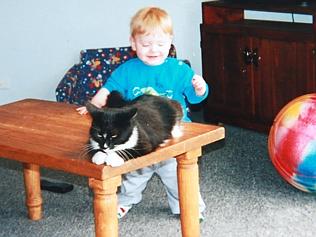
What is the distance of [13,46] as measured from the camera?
452cm

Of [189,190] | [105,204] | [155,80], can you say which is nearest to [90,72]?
[155,80]

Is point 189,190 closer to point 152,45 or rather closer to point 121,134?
point 121,134

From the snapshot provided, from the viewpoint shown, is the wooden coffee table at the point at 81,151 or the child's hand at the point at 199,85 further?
the child's hand at the point at 199,85

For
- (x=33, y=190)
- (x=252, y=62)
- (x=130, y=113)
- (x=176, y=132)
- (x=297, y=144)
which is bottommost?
(x=33, y=190)

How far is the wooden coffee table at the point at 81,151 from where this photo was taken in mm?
2097

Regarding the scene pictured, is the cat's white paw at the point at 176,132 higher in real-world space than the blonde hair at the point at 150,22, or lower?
lower

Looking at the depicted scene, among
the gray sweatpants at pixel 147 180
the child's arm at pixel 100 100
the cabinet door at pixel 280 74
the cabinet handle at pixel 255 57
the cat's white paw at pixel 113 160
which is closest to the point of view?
the cat's white paw at pixel 113 160

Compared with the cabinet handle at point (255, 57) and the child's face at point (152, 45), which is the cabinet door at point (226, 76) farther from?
the child's face at point (152, 45)

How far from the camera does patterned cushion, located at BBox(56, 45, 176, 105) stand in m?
4.04


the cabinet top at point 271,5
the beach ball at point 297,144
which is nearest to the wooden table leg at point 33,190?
the beach ball at point 297,144

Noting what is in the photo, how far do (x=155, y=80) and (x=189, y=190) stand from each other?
0.51 metres

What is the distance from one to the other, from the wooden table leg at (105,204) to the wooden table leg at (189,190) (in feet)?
1.22

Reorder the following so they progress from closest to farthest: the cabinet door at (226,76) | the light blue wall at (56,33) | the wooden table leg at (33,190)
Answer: the wooden table leg at (33,190) < the cabinet door at (226,76) < the light blue wall at (56,33)

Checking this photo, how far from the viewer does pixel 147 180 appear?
3.01 m
